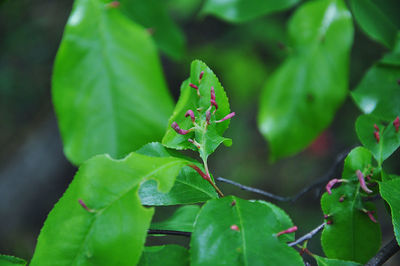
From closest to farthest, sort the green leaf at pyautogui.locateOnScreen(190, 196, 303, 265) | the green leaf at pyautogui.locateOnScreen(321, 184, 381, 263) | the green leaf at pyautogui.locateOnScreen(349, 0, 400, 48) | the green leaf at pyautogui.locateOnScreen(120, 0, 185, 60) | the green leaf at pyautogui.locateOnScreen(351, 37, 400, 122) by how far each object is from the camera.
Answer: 1. the green leaf at pyautogui.locateOnScreen(190, 196, 303, 265)
2. the green leaf at pyautogui.locateOnScreen(321, 184, 381, 263)
3. the green leaf at pyautogui.locateOnScreen(351, 37, 400, 122)
4. the green leaf at pyautogui.locateOnScreen(349, 0, 400, 48)
5. the green leaf at pyautogui.locateOnScreen(120, 0, 185, 60)

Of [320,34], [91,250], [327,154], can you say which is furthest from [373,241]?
[327,154]

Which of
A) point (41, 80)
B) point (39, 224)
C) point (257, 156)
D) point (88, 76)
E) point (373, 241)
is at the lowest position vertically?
point (39, 224)

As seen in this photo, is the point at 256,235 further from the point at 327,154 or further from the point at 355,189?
the point at 327,154

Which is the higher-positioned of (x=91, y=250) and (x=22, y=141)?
(x=91, y=250)

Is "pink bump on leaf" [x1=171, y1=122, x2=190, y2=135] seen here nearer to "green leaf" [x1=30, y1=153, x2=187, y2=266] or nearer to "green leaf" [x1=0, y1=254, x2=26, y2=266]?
"green leaf" [x1=30, y1=153, x2=187, y2=266]

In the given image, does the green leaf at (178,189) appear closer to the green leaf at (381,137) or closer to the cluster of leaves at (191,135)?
the cluster of leaves at (191,135)

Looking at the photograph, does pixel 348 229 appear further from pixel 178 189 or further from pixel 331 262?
pixel 178 189

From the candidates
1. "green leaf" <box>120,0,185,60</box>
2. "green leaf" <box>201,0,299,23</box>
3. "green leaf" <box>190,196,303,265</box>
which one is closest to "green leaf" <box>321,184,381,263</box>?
"green leaf" <box>190,196,303,265</box>
